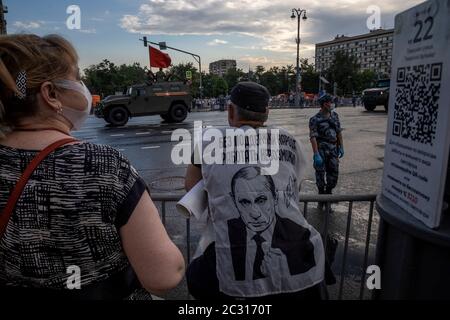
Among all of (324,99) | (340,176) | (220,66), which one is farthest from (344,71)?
(220,66)

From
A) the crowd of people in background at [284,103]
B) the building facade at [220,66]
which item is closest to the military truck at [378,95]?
the crowd of people in background at [284,103]

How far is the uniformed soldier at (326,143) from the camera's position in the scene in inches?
237

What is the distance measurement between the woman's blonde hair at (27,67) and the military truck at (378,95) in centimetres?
2448

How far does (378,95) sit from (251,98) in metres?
24.4

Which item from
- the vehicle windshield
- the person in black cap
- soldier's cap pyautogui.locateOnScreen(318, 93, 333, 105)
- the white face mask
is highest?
the vehicle windshield

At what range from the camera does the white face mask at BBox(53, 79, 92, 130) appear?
1219 millimetres

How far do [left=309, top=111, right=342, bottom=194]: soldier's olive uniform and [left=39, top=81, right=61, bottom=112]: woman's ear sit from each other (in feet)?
17.0

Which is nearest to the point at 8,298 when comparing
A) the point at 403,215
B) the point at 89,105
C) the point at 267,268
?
the point at 89,105

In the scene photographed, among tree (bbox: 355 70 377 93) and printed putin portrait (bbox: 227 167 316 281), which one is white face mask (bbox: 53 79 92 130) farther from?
tree (bbox: 355 70 377 93)

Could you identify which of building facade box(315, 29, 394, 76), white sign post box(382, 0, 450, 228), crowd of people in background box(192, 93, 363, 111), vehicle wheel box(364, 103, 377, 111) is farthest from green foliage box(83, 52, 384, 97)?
white sign post box(382, 0, 450, 228)

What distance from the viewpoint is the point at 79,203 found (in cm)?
111

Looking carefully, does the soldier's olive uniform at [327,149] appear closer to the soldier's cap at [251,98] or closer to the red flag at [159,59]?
the soldier's cap at [251,98]

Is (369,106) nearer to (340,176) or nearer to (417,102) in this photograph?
(340,176)

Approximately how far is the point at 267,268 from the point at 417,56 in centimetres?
115
